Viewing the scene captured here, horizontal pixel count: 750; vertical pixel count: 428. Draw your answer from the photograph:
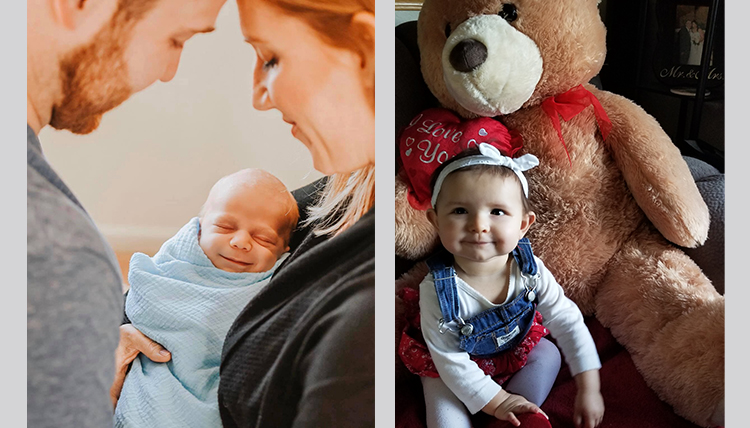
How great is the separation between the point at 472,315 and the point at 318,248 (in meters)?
0.27

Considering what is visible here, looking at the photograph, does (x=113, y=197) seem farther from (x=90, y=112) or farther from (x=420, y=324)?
(x=420, y=324)

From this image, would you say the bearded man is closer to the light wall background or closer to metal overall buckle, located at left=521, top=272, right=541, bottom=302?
the light wall background

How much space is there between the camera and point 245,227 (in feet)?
2.32

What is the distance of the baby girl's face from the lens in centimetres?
81

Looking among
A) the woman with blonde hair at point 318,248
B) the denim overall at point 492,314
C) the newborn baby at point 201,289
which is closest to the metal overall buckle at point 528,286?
the denim overall at point 492,314

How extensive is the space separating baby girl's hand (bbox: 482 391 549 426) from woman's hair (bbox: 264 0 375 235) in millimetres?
326

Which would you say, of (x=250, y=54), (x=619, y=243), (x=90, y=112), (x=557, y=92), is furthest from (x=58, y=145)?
(x=619, y=243)

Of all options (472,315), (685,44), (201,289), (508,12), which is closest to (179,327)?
(201,289)

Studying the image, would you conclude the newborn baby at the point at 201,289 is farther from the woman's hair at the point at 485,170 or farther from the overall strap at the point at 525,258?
the overall strap at the point at 525,258

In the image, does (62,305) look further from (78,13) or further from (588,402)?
(588,402)

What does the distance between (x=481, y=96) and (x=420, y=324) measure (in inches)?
13.6

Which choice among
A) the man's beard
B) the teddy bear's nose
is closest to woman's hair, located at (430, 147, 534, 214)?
the teddy bear's nose

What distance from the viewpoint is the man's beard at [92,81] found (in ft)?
2.13

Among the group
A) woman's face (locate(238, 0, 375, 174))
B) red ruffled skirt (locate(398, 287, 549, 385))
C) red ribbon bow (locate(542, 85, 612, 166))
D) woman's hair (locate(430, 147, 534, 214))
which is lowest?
red ruffled skirt (locate(398, 287, 549, 385))
